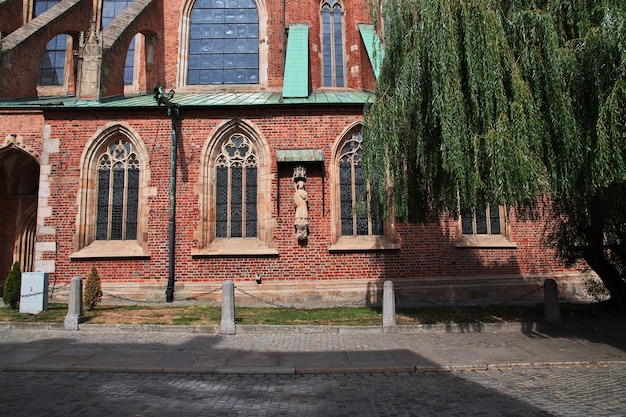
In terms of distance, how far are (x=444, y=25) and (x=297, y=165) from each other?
6.08 m

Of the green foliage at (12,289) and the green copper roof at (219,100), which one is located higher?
the green copper roof at (219,100)

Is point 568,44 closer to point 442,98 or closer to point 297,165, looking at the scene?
point 442,98

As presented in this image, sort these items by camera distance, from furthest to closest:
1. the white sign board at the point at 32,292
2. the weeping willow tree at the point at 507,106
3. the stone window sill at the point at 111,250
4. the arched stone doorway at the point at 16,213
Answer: the arched stone doorway at the point at 16,213, the stone window sill at the point at 111,250, the white sign board at the point at 32,292, the weeping willow tree at the point at 507,106

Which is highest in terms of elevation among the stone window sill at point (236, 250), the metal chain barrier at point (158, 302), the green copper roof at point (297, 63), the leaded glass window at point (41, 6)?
the leaded glass window at point (41, 6)

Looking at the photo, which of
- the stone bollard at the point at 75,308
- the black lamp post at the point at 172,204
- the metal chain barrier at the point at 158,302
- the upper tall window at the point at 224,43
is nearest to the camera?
the stone bollard at the point at 75,308

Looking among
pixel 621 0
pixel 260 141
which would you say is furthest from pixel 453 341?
pixel 260 141

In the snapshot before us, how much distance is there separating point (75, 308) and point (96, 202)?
15.4 feet

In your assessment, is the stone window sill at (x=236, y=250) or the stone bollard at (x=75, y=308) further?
the stone window sill at (x=236, y=250)

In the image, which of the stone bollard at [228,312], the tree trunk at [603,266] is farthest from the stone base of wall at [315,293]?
the stone bollard at [228,312]

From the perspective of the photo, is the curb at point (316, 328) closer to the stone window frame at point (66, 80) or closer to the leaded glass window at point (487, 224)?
the leaded glass window at point (487, 224)

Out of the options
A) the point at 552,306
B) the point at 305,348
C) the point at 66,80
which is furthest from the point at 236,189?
the point at 66,80

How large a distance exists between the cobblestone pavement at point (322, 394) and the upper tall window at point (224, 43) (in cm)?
1223

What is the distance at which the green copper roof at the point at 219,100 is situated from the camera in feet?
40.0

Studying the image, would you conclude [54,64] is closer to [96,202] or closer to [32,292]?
[96,202]
